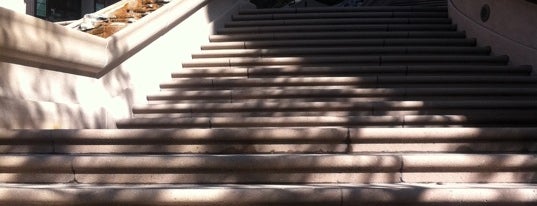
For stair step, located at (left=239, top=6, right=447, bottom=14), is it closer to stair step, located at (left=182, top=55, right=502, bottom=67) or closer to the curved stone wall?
the curved stone wall

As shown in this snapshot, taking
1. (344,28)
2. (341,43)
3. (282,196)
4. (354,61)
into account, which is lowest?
(282,196)

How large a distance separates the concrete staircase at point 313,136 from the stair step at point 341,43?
0.04ft

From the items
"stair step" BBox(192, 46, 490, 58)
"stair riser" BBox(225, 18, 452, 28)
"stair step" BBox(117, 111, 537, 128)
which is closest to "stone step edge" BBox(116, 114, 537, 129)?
"stair step" BBox(117, 111, 537, 128)

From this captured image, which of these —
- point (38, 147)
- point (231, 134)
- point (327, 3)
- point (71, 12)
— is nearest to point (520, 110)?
point (231, 134)

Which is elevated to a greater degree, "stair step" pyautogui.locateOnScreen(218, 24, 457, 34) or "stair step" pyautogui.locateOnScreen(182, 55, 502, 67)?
"stair step" pyautogui.locateOnScreen(218, 24, 457, 34)

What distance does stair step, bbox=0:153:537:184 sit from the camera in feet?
9.23

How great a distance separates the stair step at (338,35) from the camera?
6.05m

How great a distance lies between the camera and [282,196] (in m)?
2.44

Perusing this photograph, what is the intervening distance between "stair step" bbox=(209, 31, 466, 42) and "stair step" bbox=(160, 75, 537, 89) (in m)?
1.39

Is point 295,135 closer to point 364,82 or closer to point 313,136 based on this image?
point 313,136

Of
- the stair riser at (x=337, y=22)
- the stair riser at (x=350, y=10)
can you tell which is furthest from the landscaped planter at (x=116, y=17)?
the stair riser at (x=350, y=10)

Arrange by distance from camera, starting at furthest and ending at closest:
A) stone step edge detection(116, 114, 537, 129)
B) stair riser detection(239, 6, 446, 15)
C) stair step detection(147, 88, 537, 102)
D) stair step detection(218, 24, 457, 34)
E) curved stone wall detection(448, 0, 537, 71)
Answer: stair riser detection(239, 6, 446, 15)
stair step detection(218, 24, 457, 34)
curved stone wall detection(448, 0, 537, 71)
stair step detection(147, 88, 537, 102)
stone step edge detection(116, 114, 537, 129)

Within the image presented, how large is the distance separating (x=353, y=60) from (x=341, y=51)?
1.14ft

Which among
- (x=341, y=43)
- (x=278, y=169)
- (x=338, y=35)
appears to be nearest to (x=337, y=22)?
(x=338, y=35)
